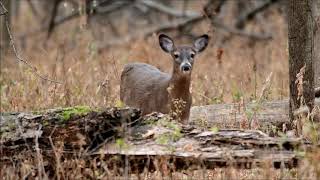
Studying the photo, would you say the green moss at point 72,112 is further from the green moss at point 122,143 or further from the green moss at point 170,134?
the green moss at point 170,134

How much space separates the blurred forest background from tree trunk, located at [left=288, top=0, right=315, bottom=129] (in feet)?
2.84

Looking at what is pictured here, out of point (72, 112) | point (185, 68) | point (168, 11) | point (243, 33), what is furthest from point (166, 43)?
point (168, 11)

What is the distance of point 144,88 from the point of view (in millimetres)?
8133

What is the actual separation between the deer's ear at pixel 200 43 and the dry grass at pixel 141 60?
49 cm

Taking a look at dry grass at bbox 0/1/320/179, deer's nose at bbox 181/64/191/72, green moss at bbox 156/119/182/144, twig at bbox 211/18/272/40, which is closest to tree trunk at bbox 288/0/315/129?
dry grass at bbox 0/1/320/179

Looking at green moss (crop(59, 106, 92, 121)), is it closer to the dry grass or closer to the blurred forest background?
the dry grass

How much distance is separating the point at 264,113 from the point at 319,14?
1.07 metres

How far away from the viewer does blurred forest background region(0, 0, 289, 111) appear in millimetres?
8172

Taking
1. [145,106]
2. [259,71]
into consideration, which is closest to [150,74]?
[145,106]

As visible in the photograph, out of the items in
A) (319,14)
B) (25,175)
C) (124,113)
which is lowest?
(25,175)

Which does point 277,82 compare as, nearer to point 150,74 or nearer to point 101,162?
point 150,74

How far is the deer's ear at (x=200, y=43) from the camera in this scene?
8016 millimetres

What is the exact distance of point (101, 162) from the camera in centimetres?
480

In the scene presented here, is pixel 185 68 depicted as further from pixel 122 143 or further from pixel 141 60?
pixel 141 60
